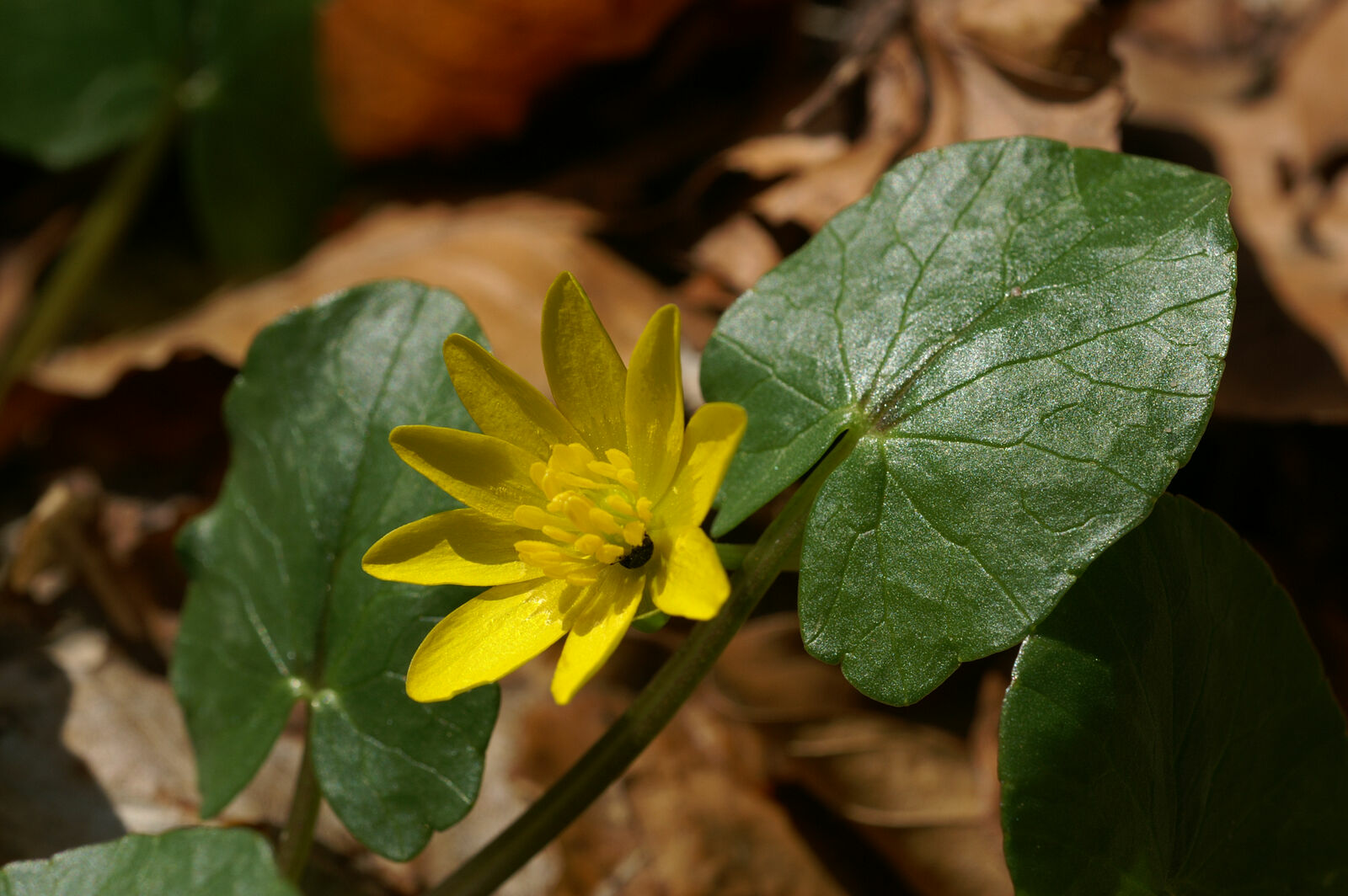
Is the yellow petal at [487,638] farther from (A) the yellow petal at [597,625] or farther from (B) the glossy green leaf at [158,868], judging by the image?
(B) the glossy green leaf at [158,868]

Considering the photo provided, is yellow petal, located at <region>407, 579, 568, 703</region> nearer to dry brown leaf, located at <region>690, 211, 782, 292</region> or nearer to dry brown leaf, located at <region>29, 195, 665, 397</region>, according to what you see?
dry brown leaf, located at <region>29, 195, 665, 397</region>

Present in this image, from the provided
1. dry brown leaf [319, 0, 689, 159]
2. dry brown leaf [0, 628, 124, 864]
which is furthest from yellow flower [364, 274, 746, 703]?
dry brown leaf [319, 0, 689, 159]

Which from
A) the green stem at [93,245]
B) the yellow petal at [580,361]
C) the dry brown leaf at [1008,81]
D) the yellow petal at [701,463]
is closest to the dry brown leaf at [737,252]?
the dry brown leaf at [1008,81]

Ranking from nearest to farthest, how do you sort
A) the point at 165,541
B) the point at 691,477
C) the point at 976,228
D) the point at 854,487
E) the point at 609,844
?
Result: the point at 691,477, the point at 854,487, the point at 976,228, the point at 609,844, the point at 165,541

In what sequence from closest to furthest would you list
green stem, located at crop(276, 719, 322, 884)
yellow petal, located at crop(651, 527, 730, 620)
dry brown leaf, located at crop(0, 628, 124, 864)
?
yellow petal, located at crop(651, 527, 730, 620)
green stem, located at crop(276, 719, 322, 884)
dry brown leaf, located at crop(0, 628, 124, 864)

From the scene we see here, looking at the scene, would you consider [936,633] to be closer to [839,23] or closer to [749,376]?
[749,376]

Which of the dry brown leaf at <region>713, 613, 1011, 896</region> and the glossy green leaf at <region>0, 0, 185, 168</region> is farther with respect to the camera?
the glossy green leaf at <region>0, 0, 185, 168</region>

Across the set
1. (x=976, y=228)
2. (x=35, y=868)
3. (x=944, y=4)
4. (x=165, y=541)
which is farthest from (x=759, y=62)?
(x=35, y=868)
